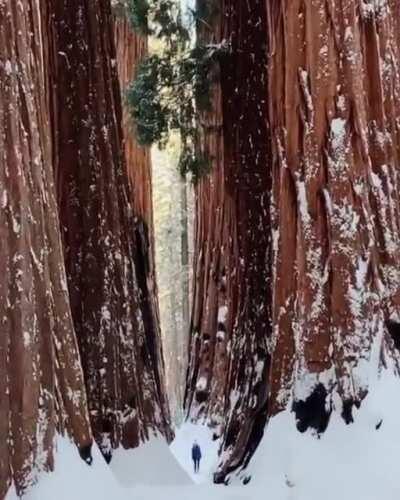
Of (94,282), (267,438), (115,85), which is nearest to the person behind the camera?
(267,438)

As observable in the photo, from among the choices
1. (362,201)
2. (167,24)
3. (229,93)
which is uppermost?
(167,24)

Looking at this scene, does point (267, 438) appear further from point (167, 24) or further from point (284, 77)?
point (167, 24)

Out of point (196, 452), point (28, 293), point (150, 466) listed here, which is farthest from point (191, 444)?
point (28, 293)

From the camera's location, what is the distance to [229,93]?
6973 millimetres

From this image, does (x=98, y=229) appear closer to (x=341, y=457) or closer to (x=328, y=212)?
(x=328, y=212)

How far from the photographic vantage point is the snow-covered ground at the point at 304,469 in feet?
14.4

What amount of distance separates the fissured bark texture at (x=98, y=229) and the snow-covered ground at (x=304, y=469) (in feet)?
2.44

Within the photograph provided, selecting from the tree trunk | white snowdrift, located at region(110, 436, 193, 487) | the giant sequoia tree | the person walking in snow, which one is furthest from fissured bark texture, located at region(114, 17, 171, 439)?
the tree trunk

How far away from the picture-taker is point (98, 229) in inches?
233

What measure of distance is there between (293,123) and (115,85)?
164 centimetres

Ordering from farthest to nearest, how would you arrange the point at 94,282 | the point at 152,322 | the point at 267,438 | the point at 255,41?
the point at 152,322, the point at 255,41, the point at 94,282, the point at 267,438

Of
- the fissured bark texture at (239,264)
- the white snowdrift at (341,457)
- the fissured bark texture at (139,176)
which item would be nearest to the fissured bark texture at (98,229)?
the fissured bark texture at (239,264)

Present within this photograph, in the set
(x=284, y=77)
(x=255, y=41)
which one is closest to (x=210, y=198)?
(x=255, y=41)

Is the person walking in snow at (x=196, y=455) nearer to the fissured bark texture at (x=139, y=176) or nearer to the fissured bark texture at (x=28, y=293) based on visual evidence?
the fissured bark texture at (x=139, y=176)
